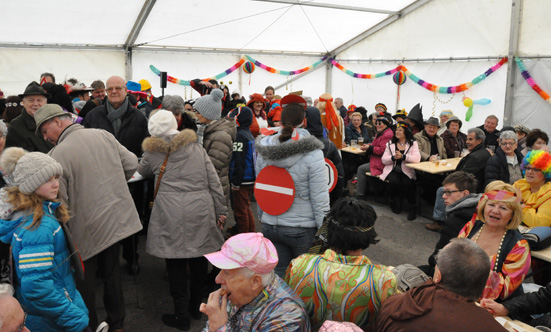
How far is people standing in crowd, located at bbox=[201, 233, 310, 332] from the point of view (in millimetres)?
1664

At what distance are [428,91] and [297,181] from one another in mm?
8528

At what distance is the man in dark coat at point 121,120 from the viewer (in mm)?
3797

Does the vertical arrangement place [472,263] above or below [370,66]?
below

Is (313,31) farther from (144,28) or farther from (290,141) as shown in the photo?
(290,141)

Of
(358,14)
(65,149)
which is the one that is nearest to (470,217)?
(65,149)

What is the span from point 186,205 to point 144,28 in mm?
7579

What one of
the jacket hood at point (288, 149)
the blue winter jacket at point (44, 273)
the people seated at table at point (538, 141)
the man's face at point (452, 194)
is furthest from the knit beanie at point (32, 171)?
the people seated at table at point (538, 141)

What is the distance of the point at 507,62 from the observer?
27.9 feet

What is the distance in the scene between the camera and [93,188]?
2.73 meters

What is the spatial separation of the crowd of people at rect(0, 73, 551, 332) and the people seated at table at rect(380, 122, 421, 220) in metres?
1.46

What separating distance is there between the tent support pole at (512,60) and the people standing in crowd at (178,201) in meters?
7.66

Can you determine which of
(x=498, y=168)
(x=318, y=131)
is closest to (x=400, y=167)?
(x=498, y=168)

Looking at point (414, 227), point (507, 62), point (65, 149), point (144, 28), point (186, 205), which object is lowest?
point (414, 227)

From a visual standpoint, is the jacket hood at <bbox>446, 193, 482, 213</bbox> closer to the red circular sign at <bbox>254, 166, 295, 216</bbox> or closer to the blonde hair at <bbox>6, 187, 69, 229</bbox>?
the red circular sign at <bbox>254, 166, 295, 216</bbox>
